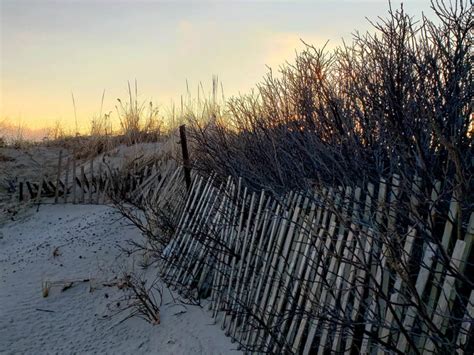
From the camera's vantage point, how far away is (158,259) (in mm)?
6406

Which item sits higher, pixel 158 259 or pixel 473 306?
pixel 473 306

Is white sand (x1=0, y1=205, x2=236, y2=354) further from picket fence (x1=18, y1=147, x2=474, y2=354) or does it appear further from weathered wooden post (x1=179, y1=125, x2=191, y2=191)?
weathered wooden post (x1=179, y1=125, x2=191, y2=191)

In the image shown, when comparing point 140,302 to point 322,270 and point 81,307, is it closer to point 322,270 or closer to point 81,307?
point 81,307

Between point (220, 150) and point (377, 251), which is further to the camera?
point (220, 150)

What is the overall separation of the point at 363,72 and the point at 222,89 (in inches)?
218

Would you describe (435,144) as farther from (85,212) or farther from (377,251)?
(85,212)

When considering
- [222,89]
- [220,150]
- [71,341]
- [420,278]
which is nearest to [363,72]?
[220,150]

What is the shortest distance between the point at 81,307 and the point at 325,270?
360 centimetres

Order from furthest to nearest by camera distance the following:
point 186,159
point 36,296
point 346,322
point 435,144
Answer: point 186,159
point 36,296
point 435,144
point 346,322

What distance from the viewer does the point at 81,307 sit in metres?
5.59

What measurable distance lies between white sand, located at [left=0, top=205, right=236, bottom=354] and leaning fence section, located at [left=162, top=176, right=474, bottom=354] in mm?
390

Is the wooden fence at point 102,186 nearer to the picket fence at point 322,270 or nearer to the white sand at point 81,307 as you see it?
the white sand at point 81,307

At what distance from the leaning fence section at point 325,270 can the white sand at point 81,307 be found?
0.39 metres

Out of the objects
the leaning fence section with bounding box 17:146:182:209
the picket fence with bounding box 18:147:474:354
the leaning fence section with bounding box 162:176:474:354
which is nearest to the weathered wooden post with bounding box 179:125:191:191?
the picket fence with bounding box 18:147:474:354
